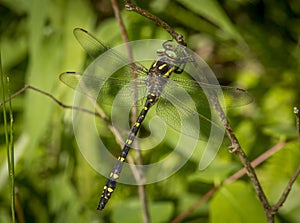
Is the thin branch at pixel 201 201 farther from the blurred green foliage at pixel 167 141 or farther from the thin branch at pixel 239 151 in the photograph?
the thin branch at pixel 239 151

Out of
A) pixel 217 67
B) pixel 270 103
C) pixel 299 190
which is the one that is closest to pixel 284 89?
pixel 270 103

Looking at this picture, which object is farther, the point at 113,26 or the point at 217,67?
the point at 217,67

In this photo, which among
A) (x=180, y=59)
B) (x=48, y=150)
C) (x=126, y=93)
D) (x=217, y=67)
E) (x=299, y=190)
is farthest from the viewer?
(x=217, y=67)

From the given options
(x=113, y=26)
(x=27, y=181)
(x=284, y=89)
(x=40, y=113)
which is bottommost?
(x=27, y=181)

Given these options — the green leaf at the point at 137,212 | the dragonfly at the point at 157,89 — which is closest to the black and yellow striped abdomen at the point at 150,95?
the dragonfly at the point at 157,89

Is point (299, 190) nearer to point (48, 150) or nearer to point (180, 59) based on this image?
point (180, 59)
